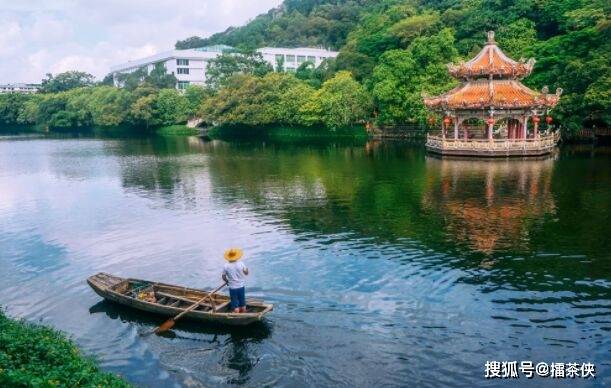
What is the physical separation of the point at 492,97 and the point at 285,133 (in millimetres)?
40443

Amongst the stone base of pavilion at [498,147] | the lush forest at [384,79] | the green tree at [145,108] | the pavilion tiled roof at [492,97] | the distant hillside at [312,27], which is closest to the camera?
the stone base of pavilion at [498,147]

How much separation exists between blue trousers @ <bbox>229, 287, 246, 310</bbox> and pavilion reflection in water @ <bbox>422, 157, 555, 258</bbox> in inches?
324

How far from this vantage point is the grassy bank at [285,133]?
7450cm

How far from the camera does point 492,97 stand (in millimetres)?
45688

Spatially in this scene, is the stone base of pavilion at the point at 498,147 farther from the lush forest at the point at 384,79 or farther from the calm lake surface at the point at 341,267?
the calm lake surface at the point at 341,267

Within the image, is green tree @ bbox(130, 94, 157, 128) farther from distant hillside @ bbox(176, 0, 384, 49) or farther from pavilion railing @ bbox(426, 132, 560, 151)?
pavilion railing @ bbox(426, 132, 560, 151)

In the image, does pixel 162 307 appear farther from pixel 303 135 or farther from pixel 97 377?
pixel 303 135

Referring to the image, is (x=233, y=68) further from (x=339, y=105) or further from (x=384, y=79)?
(x=384, y=79)

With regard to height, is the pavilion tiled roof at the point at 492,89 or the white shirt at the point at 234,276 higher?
the pavilion tiled roof at the point at 492,89

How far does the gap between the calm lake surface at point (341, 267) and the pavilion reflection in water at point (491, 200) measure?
0.17 meters

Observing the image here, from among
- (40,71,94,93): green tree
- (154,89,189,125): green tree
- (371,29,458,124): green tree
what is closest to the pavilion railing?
(371,29,458,124): green tree

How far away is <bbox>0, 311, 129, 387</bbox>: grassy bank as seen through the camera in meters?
7.96

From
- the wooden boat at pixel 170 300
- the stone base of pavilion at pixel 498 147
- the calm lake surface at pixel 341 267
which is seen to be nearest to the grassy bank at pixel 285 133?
the stone base of pavilion at pixel 498 147

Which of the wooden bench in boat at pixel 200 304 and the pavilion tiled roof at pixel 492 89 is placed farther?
the pavilion tiled roof at pixel 492 89
